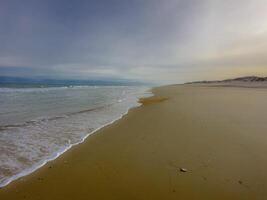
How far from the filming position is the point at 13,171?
380 cm

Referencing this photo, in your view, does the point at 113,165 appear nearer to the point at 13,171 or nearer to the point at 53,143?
the point at 13,171

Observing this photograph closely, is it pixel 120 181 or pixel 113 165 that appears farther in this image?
pixel 113 165

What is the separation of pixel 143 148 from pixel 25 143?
10.7 feet

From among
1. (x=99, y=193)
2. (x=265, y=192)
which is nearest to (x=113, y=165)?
(x=99, y=193)

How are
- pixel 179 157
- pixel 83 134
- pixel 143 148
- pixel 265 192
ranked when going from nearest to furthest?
pixel 265 192
pixel 179 157
pixel 143 148
pixel 83 134

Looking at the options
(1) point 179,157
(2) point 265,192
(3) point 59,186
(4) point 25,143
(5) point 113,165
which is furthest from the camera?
(4) point 25,143

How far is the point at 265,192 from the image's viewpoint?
9.96 feet

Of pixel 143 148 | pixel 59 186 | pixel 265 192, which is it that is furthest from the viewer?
pixel 143 148

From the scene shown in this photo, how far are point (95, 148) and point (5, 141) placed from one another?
273 cm

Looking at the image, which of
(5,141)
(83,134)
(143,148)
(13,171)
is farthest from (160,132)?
(5,141)

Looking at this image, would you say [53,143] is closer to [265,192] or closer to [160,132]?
[160,132]

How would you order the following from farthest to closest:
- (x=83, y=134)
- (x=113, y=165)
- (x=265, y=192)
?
(x=83, y=134) → (x=113, y=165) → (x=265, y=192)

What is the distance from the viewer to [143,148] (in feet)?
16.5

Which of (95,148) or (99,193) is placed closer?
(99,193)
